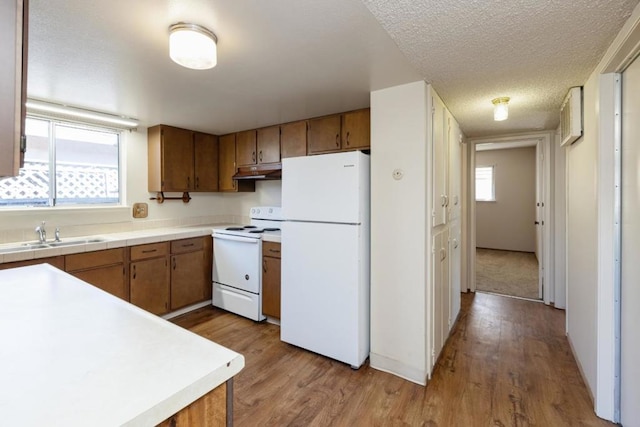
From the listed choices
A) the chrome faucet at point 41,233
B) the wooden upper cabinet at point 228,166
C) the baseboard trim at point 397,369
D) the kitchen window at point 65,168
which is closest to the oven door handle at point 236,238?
the wooden upper cabinet at point 228,166

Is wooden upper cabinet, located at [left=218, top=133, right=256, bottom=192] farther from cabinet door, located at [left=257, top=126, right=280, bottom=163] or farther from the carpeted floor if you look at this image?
the carpeted floor

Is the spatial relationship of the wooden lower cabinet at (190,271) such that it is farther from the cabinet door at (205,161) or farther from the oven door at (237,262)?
the cabinet door at (205,161)

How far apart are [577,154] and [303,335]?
2532 mm

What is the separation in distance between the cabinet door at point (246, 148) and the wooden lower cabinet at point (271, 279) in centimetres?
112

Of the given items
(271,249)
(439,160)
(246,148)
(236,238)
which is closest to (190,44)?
(439,160)

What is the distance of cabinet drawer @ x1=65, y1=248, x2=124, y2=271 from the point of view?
2372 mm

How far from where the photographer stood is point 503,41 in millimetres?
1521

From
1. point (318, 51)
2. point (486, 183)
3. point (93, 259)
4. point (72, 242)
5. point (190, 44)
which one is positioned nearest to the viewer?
point (190, 44)

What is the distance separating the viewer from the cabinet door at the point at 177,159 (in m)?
3.31

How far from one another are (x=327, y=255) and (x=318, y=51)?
4.58 feet

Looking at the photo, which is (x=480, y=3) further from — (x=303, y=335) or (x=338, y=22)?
(x=303, y=335)

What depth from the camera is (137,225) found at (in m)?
3.34

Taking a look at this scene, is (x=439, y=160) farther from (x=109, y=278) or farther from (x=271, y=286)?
(x=109, y=278)

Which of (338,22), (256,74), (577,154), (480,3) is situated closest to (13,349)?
(338,22)
